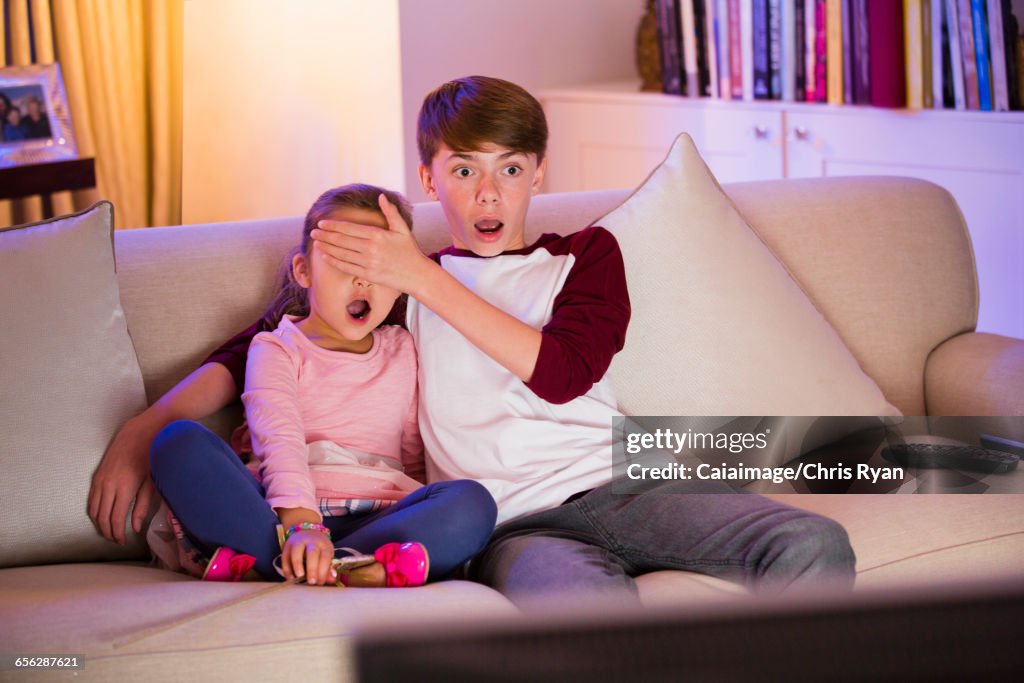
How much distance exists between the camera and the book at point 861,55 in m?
3.05

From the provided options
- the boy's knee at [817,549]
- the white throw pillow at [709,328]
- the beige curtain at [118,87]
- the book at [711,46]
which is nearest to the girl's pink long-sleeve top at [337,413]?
the white throw pillow at [709,328]

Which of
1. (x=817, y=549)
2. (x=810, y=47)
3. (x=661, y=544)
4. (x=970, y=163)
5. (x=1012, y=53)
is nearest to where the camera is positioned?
(x=817, y=549)

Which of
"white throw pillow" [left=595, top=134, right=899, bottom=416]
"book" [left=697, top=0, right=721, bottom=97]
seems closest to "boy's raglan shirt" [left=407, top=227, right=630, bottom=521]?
"white throw pillow" [left=595, top=134, right=899, bottom=416]

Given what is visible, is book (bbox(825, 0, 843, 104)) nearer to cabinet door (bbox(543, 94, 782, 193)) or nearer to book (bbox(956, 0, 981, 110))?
cabinet door (bbox(543, 94, 782, 193))

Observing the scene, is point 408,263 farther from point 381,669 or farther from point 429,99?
point 381,669

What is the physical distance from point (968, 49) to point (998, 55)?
0.26ft

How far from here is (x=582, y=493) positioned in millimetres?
1545

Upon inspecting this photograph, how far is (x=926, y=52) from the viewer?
2.99 metres

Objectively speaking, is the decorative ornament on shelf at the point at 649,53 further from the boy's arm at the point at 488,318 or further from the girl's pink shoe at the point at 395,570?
the girl's pink shoe at the point at 395,570

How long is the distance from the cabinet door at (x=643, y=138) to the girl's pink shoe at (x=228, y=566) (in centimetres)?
235

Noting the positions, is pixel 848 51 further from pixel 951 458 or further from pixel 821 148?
pixel 951 458

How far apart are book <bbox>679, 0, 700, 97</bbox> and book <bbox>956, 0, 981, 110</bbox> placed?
0.78m

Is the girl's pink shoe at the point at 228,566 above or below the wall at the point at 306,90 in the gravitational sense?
below

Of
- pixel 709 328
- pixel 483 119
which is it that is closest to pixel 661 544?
pixel 709 328
